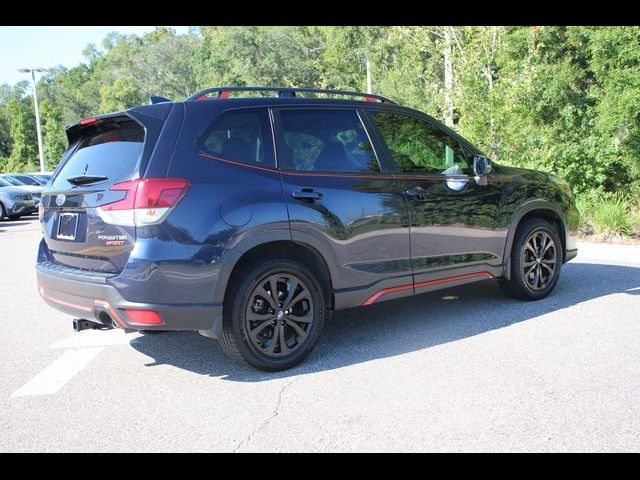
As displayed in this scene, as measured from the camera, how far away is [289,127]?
14.5ft

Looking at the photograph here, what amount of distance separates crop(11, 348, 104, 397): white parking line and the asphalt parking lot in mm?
15

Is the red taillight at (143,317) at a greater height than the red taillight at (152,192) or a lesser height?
lesser

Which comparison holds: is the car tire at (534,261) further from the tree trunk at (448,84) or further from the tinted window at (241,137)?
the tree trunk at (448,84)

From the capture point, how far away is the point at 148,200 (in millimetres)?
3688

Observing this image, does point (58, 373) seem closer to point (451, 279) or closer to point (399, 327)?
point (399, 327)

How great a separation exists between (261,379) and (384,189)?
5.66 ft

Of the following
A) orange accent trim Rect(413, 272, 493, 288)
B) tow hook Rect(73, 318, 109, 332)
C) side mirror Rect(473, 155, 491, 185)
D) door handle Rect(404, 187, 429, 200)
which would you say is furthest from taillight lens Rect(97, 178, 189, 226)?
side mirror Rect(473, 155, 491, 185)

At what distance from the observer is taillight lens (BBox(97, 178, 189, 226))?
3691 millimetres

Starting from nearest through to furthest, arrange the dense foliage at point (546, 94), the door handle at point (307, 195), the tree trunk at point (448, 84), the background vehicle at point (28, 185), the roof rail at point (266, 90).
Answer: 1. the door handle at point (307, 195)
2. the roof rail at point (266, 90)
3. the dense foliage at point (546, 94)
4. the tree trunk at point (448, 84)
5. the background vehicle at point (28, 185)

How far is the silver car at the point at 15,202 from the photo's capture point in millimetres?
19906

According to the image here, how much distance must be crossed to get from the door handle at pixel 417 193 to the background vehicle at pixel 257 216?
0.04 ft

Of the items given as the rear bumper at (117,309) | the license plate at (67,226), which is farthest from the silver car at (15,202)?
the rear bumper at (117,309)

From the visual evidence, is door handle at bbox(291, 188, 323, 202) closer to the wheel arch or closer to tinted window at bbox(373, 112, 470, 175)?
tinted window at bbox(373, 112, 470, 175)
